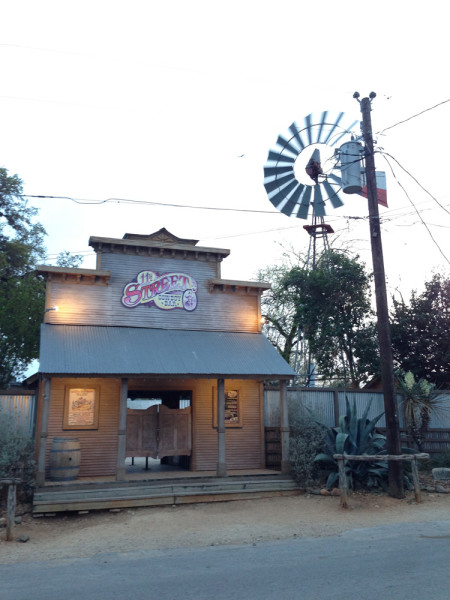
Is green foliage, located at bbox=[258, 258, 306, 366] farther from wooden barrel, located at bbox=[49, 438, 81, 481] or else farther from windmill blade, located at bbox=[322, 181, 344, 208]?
wooden barrel, located at bbox=[49, 438, 81, 481]

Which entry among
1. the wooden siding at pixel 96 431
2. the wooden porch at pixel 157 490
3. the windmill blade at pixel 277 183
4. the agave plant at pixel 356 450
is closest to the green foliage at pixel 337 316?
the windmill blade at pixel 277 183

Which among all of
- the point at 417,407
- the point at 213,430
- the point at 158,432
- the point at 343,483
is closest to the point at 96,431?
the point at 158,432

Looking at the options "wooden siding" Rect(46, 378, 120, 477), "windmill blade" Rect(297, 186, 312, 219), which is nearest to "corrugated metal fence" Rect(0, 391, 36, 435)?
"wooden siding" Rect(46, 378, 120, 477)

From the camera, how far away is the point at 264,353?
53.0 ft

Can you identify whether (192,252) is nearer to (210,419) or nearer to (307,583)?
(210,419)

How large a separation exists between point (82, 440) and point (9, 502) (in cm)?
459

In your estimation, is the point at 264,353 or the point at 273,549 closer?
the point at 273,549

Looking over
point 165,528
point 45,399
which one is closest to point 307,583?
point 165,528

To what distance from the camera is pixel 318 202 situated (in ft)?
64.1

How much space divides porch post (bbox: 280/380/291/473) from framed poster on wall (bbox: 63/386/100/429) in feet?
16.8

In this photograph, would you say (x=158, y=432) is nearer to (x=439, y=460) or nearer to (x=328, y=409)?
(x=328, y=409)

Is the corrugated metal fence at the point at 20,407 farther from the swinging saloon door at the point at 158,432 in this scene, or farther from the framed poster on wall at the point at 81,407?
the swinging saloon door at the point at 158,432

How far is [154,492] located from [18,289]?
14.1 meters

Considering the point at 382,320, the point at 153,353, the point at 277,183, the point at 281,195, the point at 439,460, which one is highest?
the point at 277,183
